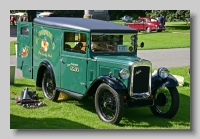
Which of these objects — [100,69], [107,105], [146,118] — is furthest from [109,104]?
[146,118]

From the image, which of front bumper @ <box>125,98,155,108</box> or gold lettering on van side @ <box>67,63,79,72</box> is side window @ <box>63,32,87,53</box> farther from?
front bumper @ <box>125,98,155,108</box>

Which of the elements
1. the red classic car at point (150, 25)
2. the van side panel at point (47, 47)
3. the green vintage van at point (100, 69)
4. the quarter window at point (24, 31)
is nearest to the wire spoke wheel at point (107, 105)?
the green vintage van at point (100, 69)

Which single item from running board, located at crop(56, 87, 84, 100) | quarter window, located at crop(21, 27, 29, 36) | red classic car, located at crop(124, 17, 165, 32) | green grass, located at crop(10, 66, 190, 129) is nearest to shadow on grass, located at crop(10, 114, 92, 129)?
green grass, located at crop(10, 66, 190, 129)

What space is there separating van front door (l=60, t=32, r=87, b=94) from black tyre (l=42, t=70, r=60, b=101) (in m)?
0.37

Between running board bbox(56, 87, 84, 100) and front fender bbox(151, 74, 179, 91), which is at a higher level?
front fender bbox(151, 74, 179, 91)

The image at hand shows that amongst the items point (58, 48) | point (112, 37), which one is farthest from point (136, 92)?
point (58, 48)

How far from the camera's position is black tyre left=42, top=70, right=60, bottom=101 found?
8373 millimetres

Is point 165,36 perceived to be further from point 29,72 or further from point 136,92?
point 136,92

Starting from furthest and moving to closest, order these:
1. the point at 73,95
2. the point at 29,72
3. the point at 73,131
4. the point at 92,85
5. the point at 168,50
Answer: the point at 168,50 → the point at 29,72 → the point at 73,95 → the point at 92,85 → the point at 73,131

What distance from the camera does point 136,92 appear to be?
6.95 meters

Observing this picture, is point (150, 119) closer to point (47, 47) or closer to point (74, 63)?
point (74, 63)

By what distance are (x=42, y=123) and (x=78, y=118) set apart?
707 mm

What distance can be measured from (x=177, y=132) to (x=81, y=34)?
8.66 feet

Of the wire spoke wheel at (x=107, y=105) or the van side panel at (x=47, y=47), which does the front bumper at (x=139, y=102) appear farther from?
the van side panel at (x=47, y=47)
